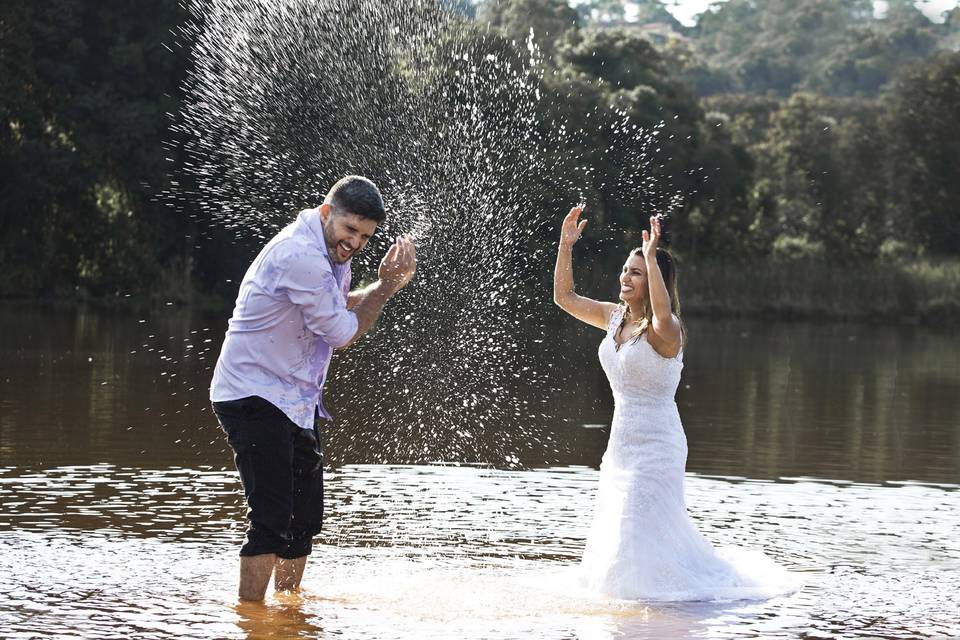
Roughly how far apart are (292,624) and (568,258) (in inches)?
107

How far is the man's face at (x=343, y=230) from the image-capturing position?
24.8 feet

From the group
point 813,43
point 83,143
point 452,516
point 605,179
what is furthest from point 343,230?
point 813,43

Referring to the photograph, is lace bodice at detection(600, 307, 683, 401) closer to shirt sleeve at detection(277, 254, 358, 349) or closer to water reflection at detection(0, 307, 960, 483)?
shirt sleeve at detection(277, 254, 358, 349)

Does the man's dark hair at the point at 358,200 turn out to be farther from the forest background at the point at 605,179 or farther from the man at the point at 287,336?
the forest background at the point at 605,179

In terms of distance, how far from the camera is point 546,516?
37.6 ft

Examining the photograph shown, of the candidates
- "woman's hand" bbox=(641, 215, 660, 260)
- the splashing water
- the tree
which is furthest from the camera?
the tree

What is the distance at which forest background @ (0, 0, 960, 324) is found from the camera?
1724 inches

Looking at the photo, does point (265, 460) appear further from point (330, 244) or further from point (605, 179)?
point (605, 179)

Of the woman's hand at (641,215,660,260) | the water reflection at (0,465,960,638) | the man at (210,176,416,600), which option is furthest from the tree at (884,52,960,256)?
the man at (210,176,416,600)

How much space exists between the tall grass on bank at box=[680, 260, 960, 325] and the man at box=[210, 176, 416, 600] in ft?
137

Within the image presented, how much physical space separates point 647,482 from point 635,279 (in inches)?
45.6

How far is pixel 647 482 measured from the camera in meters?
8.80

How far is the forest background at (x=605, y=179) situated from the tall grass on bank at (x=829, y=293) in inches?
2.5

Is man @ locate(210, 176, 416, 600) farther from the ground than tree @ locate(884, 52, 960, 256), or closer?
closer
